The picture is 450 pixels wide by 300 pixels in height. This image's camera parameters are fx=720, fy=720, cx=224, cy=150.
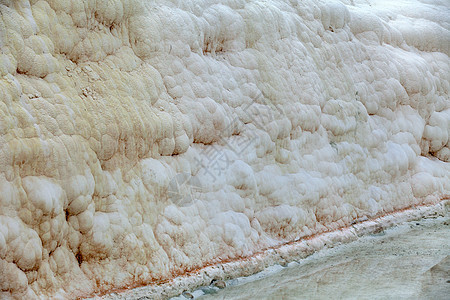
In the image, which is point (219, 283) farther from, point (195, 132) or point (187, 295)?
point (195, 132)

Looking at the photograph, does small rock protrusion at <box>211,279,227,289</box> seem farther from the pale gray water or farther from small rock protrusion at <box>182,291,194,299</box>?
small rock protrusion at <box>182,291,194,299</box>

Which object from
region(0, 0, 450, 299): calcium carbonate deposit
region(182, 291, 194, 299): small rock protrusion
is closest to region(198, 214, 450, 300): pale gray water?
region(182, 291, 194, 299): small rock protrusion

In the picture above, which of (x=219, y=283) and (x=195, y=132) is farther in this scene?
(x=195, y=132)

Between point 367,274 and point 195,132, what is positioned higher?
point 195,132

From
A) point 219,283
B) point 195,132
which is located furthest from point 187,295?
point 195,132

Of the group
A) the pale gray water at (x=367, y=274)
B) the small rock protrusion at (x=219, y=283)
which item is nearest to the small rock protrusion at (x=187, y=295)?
the pale gray water at (x=367, y=274)

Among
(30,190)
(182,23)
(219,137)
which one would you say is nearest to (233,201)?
(219,137)

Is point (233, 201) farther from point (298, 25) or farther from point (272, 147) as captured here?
point (298, 25)

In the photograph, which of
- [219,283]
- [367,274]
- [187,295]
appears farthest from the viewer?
[367,274]
